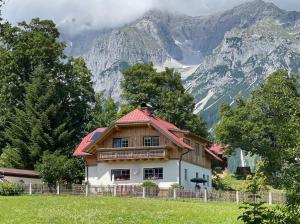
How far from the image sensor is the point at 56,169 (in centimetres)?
5894

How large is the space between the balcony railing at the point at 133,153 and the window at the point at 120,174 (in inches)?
68.1

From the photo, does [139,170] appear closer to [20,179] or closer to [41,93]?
[20,179]

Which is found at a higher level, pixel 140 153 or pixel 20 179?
pixel 140 153

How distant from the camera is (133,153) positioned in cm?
5897

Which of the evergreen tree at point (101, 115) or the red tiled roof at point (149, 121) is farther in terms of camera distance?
the evergreen tree at point (101, 115)

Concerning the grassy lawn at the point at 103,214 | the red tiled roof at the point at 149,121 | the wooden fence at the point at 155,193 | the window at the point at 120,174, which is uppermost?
the red tiled roof at the point at 149,121

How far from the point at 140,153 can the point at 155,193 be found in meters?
12.1

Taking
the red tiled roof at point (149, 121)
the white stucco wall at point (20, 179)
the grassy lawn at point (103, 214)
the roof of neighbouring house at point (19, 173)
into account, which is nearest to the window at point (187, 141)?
the red tiled roof at point (149, 121)

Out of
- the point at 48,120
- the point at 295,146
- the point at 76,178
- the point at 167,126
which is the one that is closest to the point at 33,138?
the point at 48,120

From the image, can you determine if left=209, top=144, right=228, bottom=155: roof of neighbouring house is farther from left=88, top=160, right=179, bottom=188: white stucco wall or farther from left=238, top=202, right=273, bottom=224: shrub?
left=238, top=202, right=273, bottom=224: shrub

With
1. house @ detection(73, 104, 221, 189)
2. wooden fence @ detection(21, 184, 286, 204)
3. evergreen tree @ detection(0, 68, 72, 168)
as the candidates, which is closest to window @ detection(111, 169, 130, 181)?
house @ detection(73, 104, 221, 189)

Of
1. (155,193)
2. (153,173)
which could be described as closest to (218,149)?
(153,173)

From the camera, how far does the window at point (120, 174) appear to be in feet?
198

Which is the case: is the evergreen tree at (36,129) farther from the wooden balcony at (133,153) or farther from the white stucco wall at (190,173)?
the white stucco wall at (190,173)
